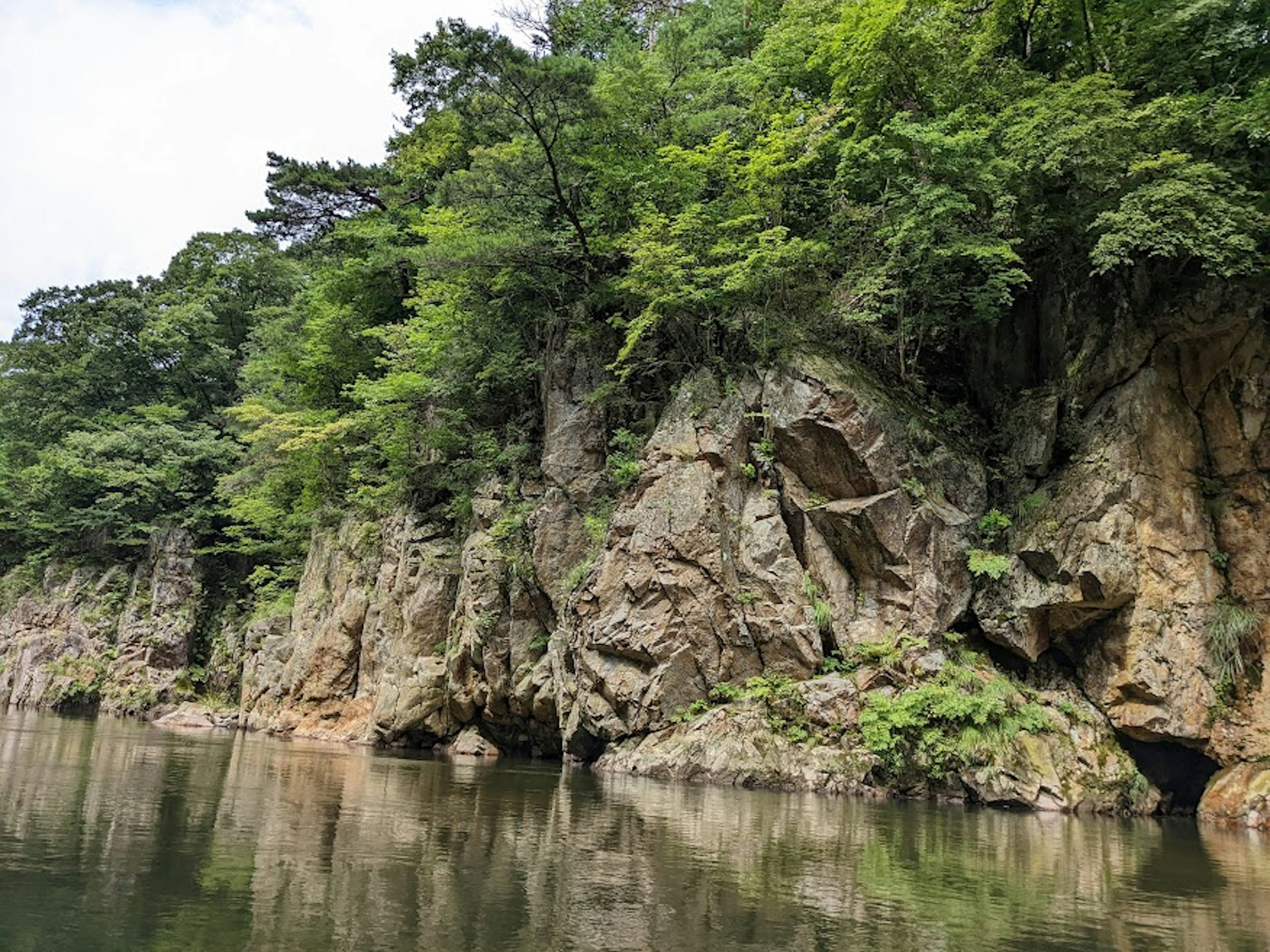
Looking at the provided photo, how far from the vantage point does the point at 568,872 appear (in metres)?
8.00

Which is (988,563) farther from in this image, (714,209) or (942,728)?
(714,209)

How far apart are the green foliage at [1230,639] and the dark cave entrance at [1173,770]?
1.67 metres

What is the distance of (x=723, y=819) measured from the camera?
12180 mm

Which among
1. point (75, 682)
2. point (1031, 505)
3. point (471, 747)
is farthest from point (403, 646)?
point (75, 682)

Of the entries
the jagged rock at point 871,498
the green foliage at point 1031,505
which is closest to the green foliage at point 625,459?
the jagged rock at point 871,498

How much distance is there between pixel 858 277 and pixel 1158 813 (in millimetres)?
12948

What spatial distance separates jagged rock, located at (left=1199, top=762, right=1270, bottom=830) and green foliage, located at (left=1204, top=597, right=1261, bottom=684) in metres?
1.72

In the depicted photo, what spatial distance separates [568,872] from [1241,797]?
549 inches

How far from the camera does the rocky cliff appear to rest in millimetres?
17062

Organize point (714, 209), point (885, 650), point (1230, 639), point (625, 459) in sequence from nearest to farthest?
point (1230, 639), point (885, 650), point (714, 209), point (625, 459)

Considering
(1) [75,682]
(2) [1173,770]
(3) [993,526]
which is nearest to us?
(2) [1173,770]

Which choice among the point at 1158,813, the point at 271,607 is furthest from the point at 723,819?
the point at 271,607

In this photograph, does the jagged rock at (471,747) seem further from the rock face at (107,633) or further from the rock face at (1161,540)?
the rock face at (107,633)

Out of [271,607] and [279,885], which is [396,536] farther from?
[279,885]
